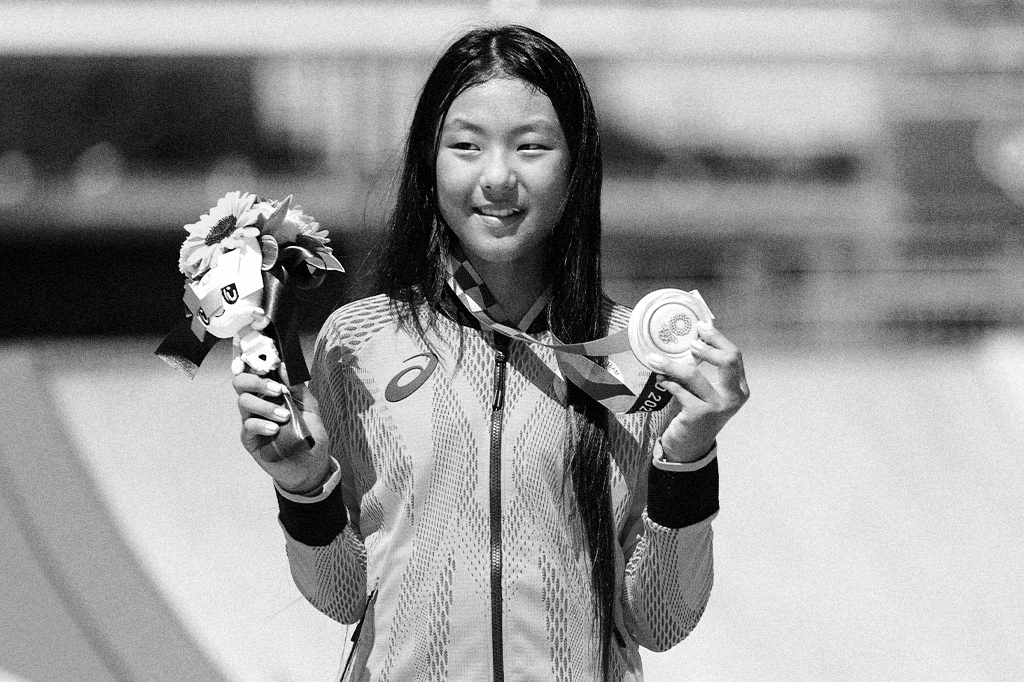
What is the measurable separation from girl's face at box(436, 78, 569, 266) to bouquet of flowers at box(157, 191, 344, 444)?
0.17 metres

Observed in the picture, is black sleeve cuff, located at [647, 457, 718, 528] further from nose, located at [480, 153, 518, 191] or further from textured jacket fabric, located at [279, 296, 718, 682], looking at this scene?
nose, located at [480, 153, 518, 191]

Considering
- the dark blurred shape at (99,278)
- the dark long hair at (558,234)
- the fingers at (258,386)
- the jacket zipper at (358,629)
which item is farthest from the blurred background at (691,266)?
the fingers at (258,386)

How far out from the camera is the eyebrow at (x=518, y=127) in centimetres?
125

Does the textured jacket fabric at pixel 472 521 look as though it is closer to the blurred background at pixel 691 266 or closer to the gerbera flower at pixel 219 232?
the gerbera flower at pixel 219 232

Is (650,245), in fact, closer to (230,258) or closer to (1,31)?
(1,31)

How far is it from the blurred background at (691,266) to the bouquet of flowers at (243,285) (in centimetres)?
172

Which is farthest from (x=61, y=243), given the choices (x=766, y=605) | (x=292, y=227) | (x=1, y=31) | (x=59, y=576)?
(x=292, y=227)

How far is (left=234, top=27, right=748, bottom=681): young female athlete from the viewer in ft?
3.96

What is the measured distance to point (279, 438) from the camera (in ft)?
3.75

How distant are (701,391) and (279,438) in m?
0.39

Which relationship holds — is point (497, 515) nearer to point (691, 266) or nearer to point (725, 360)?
point (725, 360)

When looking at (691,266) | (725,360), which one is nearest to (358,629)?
(725,360)

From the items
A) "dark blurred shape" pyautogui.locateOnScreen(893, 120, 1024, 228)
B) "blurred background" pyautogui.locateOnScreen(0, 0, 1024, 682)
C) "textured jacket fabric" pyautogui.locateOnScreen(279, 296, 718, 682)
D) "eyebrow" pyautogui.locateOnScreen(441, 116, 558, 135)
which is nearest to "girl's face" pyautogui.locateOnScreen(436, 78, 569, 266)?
"eyebrow" pyautogui.locateOnScreen(441, 116, 558, 135)

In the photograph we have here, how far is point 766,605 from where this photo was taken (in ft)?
10.3
